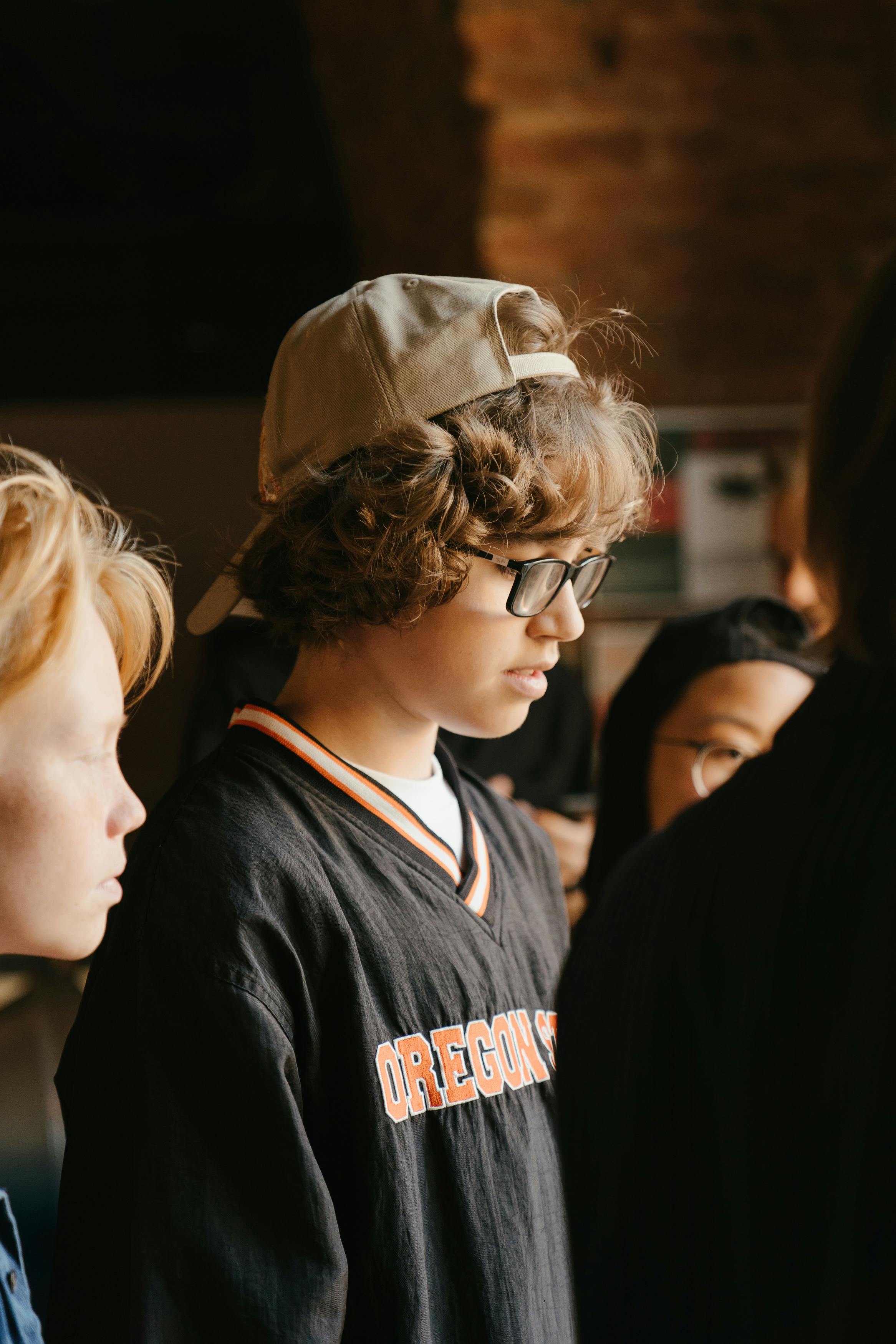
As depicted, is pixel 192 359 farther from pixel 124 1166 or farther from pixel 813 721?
pixel 813 721

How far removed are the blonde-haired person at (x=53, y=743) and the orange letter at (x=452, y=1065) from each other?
29cm

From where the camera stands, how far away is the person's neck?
1.04 m

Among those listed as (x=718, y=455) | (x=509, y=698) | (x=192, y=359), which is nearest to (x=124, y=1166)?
(x=509, y=698)

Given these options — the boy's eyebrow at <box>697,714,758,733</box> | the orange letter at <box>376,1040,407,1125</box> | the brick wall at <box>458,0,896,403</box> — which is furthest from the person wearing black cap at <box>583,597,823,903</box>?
the brick wall at <box>458,0,896,403</box>

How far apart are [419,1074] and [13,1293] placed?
0.33m

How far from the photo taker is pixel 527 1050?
3.26ft

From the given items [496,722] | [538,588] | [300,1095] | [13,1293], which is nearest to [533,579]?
[538,588]

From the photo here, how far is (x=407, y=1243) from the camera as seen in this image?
0.85m

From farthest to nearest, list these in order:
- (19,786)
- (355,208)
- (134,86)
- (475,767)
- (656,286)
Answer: (355,208), (134,86), (656,286), (475,767), (19,786)

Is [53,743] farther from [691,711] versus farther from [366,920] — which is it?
[691,711]

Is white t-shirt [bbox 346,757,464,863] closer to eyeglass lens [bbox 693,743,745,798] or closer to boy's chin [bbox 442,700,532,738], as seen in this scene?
boy's chin [bbox 442,700,532,738]

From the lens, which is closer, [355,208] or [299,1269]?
[299,1269]

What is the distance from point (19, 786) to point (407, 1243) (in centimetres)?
44

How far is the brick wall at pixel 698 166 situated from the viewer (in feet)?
8.78
